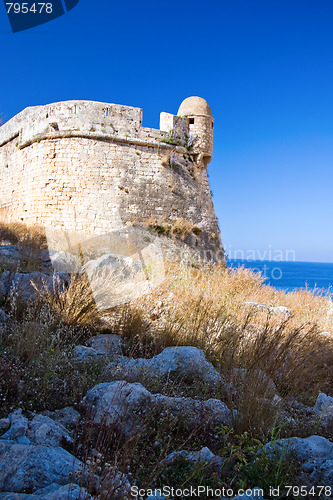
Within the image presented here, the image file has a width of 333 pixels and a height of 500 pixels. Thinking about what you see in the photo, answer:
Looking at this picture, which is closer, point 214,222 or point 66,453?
point 66,453

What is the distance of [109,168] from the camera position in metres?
10.1

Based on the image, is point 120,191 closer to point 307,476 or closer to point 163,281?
point 163,281

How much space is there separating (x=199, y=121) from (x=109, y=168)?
3346mm

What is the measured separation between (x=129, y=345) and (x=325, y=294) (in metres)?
5.96

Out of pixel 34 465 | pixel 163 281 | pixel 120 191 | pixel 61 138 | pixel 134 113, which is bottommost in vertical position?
pixel 34 465

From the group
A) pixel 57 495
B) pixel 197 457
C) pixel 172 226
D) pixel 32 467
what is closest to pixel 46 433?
pixel 32 467

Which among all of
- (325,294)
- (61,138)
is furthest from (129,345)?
(61,138)

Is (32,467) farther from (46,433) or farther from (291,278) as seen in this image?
(291,278)

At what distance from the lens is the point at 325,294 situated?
830 cm

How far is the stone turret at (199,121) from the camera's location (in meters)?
11.1

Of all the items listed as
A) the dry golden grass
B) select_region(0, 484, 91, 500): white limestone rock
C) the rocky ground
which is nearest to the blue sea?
the dry golden grass

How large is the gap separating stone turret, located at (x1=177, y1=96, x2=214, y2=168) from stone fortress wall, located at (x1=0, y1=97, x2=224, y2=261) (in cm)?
3

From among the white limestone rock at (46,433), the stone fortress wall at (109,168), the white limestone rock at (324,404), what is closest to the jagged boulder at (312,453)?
the white limestone rock at (324,404)

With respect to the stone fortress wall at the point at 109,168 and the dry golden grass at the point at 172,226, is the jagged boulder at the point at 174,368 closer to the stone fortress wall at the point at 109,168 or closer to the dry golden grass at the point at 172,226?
the stone fortress wall at the point at 109,168
